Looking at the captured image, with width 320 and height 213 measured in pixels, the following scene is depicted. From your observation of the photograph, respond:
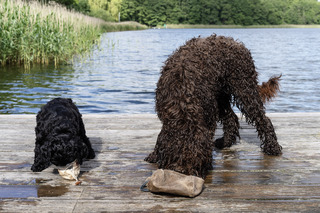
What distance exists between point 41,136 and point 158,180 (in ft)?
3.58

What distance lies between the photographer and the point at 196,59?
286 cm

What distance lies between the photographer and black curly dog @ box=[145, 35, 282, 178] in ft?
8.93

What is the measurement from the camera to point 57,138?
289 centimetres

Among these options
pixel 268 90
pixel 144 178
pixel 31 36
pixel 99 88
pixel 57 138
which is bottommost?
pixel 99 88

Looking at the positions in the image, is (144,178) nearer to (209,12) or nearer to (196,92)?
(196,92)

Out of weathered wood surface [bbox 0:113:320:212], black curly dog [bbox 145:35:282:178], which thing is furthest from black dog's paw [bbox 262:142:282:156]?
black curly dog [bbox 145:35:282:178]

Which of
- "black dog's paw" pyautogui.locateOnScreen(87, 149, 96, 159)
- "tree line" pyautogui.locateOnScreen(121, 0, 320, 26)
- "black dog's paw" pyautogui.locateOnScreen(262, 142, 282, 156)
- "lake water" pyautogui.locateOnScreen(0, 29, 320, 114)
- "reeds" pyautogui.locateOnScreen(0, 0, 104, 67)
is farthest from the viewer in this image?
"tree line" pyautogui.locateOnScreen(121, 0, 320, 26)

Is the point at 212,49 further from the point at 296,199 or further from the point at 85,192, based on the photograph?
the point at 85,192

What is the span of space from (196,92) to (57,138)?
116cm

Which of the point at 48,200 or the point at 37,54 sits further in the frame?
the point at 37,54

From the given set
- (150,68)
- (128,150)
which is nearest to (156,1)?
(150,68)

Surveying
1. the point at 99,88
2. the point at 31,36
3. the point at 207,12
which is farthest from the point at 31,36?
the point at 207,12

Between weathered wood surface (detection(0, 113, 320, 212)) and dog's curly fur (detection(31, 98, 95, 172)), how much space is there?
186 millimetres

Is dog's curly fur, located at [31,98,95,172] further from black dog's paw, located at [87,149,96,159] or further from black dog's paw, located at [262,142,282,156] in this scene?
black dog's paw, located at [262,142,282,156]
